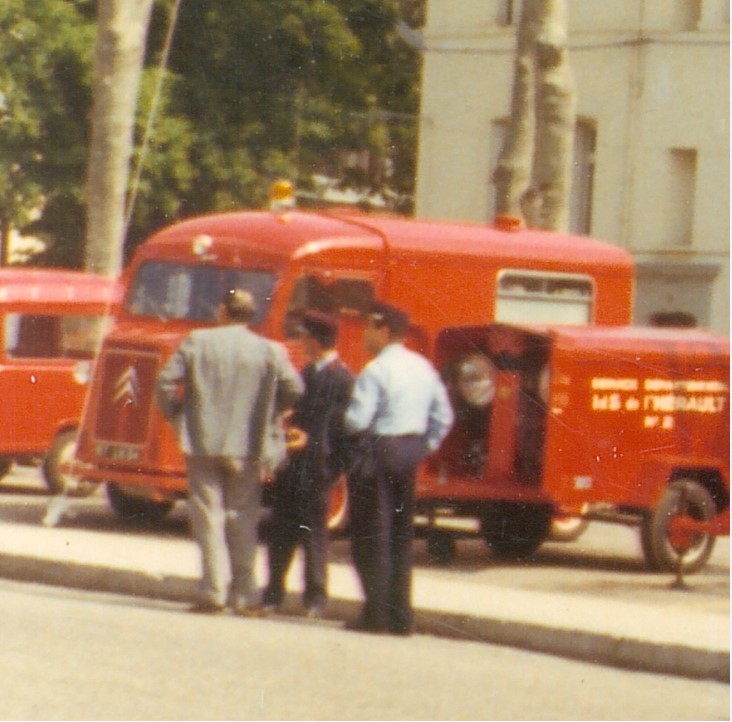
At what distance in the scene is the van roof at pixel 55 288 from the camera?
22314mm

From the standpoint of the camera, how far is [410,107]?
26.1 meters

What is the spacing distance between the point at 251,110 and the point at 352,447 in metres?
15.7

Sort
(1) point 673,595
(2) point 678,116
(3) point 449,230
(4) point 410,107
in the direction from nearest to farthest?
(1) point 673,595 < (3) point 449,230 < (4) point 410,107 < (2) point 678,116

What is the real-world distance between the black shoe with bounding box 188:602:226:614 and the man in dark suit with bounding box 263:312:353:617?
0.47 m

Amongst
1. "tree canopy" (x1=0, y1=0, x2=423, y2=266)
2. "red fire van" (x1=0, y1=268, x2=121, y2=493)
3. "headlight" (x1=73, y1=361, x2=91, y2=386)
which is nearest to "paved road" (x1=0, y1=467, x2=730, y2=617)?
"red fire van" (x1=0, y1=268, x2=121, y2=493)

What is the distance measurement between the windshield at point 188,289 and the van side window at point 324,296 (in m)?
0.20

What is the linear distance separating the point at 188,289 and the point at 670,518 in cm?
431

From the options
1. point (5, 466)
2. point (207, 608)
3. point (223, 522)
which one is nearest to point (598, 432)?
point (223, 522)

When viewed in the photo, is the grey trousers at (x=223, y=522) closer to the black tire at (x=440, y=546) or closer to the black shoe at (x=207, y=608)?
the black shoe at (x=207, y=608)

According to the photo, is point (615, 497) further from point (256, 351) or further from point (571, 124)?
point (571, 124)

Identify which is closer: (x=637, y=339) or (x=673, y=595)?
(x=673, y=595)

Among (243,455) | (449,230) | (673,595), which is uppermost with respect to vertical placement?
(449,230)

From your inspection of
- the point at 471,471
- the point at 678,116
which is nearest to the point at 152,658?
the point at 471,471

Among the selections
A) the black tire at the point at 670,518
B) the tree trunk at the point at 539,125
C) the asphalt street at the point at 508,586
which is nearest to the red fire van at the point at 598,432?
the black tire at the point at 670,518
